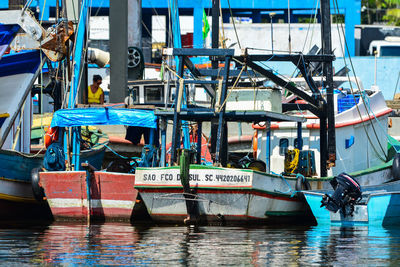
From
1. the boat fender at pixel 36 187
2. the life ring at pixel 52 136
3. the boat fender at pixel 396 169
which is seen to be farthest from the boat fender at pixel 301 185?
the life ring at pixel 52 136

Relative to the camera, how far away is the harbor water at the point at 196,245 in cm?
1116

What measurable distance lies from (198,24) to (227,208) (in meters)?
23.7

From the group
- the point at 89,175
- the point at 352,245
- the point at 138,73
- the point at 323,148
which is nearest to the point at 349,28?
the point at 138,73

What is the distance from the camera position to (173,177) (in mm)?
16422

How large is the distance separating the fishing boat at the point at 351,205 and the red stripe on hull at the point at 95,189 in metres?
3.88

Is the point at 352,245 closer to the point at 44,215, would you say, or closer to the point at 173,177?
the point at 173,177

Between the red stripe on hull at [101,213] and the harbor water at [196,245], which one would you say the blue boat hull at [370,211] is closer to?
the harbor water at [196,245]

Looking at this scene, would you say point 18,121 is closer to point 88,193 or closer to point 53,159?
point 53,159

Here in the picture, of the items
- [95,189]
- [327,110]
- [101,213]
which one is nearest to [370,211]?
[327,110]

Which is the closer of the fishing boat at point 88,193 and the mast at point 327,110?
the fishing boat at point 88,193

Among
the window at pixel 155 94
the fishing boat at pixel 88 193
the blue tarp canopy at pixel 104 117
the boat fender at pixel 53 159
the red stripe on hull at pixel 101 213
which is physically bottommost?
the red stripe on hull at pixel 101 213

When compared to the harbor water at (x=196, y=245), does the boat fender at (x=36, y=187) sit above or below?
above

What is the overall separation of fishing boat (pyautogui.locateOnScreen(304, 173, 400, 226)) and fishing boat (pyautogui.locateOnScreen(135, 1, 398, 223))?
806mm

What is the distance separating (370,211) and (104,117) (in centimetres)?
618
